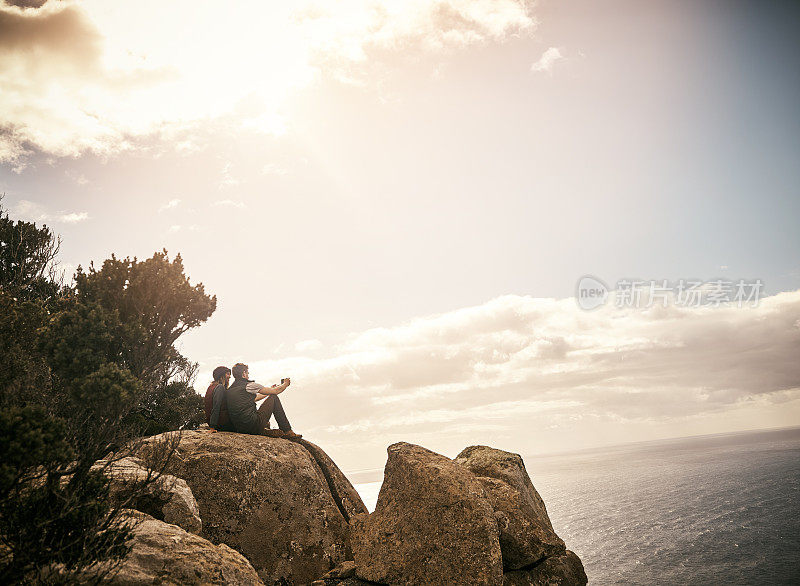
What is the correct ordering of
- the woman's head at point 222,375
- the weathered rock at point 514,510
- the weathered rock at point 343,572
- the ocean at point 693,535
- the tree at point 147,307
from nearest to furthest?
the weathered rock at point 343,572, the weathered rock at point 514,510, the woman's head at point 222,375, the tree at point 147,307, the ocean at point 693,535

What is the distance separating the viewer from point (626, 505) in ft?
252

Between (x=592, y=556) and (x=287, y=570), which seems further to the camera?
(x=592, y=556)

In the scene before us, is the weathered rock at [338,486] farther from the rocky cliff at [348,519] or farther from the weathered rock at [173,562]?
the weathered rock at [173,562]

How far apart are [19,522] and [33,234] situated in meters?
23.9

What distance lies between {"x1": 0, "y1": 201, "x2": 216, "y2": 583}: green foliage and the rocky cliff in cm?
114

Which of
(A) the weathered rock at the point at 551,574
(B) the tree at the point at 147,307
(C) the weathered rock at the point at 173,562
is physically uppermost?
(B) the tree at the point at 147,307

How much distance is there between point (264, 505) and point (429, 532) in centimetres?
456

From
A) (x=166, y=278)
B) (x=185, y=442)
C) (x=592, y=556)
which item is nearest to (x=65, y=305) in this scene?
(x=166, y=278)

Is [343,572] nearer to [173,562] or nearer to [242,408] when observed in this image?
[173,562]

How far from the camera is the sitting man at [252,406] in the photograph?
47.1 ft

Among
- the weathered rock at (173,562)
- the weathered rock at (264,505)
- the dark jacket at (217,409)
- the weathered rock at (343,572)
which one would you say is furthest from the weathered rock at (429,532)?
the dark jacket at (217,409)

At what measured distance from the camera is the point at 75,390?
1720 cm

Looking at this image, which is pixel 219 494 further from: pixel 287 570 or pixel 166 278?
pixel 166 278

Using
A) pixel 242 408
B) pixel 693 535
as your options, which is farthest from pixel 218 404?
pixel 693 535
